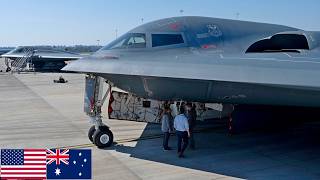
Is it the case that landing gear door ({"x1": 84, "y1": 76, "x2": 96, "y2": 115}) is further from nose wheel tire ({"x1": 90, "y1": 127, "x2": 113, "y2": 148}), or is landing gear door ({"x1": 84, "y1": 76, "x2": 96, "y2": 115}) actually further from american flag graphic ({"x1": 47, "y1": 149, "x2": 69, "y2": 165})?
american flag graphic ({"x1": 47, "y1": 149, "x2": 69, "y2": 165})

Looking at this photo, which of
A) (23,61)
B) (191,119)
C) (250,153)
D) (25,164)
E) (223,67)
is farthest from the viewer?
(23,61)

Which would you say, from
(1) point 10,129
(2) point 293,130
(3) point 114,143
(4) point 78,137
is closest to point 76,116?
(1) point 10,129

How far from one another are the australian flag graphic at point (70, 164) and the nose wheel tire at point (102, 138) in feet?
11.0

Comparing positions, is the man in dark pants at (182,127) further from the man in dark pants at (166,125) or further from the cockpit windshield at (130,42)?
the cockpit windshield at (130,42)

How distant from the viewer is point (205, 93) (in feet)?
33.4

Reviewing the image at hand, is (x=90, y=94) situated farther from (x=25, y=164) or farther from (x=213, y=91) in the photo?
(x=25, y=164)

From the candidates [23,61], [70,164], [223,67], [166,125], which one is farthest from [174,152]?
[23,61]

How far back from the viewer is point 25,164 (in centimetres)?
753

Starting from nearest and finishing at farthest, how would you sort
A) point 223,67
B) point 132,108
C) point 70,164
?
point 70,164, point 223,67, point 132,108

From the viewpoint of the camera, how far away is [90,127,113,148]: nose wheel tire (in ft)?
35.9

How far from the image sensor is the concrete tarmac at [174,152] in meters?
8.83

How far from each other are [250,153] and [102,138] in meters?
3.96

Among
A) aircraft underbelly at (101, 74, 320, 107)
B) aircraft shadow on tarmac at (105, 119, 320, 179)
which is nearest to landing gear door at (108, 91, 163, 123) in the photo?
aircraft shadow on tarmac at (105, 119, 320, 179)

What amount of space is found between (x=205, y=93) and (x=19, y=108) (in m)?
12.0
